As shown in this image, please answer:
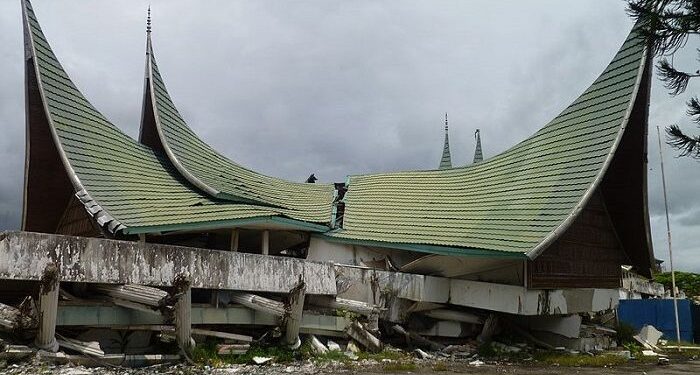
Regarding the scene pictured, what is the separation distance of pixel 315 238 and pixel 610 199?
6.45 meters

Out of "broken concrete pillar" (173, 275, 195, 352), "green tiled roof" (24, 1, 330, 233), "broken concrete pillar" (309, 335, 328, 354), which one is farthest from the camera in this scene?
"green tiled roof" (24, 1, 330, 233)

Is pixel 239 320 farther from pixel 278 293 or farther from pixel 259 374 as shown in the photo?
pixel 259 374

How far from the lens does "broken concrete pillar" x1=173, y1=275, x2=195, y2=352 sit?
8.44 metres

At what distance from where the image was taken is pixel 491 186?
14859 millimetres

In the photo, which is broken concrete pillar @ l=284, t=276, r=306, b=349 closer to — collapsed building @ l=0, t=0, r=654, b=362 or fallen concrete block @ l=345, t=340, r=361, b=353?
collapsed building @ l=0, t=0, r=654, b=362

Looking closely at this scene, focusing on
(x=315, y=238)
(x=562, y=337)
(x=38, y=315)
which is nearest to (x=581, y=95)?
(x=562, y=337)

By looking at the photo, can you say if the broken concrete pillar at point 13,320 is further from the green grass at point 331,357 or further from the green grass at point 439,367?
the green grass at point 439,367

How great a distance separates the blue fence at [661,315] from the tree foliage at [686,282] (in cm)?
1196

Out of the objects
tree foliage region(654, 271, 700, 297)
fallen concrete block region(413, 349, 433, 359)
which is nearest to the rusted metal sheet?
fallen concrete block region(413, 349, 433, 359)

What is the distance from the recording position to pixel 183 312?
8.46 meters

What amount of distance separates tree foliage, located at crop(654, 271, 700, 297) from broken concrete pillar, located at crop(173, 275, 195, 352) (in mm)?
27204

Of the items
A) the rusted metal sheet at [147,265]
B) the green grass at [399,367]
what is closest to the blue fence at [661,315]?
the green grass at [399,367]

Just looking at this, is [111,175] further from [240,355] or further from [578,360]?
[578,360]

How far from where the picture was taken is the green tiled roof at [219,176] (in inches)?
562
